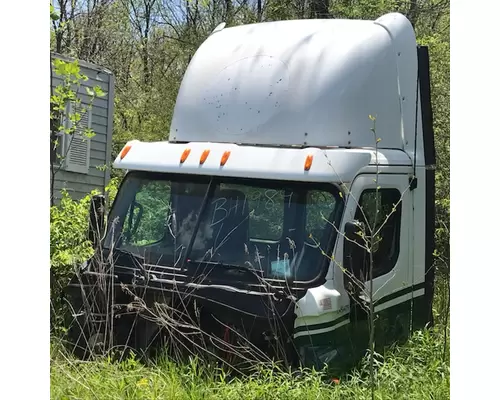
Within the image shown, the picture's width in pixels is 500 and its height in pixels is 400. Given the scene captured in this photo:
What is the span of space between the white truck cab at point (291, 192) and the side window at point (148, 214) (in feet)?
0.04

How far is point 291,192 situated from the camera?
4738 mm

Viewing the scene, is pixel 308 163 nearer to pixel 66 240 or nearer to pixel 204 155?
pixel 204 155

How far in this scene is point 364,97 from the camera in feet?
17.2

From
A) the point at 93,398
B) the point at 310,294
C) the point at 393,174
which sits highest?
the point at 393,174

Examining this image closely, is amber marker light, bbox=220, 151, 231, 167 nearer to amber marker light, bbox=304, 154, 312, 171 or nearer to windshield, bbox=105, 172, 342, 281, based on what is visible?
windshield, bbox=105, 172, 342, 281

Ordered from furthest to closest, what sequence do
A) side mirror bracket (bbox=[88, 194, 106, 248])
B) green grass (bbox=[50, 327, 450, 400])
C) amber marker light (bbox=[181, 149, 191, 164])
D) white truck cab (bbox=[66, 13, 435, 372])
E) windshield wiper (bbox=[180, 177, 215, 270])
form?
1. side mirror bracket (bbox=[88, 194, 106, 248])
2. amber marker light (bbox=[181, 149, 191, 164])
3. windshield wiper (bbox=[180, 177, 215, 270])
4. white truck cab (bbox=[66, 13, 435, 372])
5. green grass (bbox=[50, 327, 450, 400])

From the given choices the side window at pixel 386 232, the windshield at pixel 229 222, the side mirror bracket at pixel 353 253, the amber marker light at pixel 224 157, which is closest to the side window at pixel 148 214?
the windshield at pixel 229 222

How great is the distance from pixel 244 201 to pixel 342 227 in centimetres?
77

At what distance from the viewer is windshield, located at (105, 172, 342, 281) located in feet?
15.1

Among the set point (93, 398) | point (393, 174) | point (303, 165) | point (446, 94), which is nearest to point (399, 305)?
point (393, 174)

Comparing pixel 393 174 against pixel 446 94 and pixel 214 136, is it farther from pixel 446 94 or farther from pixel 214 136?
pixel 446 94

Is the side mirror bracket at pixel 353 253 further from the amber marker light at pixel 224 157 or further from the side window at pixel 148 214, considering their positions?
the side window at pixel 148 214

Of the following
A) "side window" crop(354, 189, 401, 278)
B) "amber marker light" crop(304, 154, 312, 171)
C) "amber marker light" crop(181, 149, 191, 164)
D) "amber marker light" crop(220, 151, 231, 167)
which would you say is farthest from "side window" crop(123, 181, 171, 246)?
"side window" crop(354, 189, 401, 278)

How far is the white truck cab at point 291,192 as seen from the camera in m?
4.48
